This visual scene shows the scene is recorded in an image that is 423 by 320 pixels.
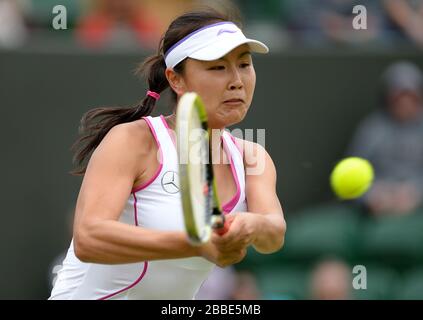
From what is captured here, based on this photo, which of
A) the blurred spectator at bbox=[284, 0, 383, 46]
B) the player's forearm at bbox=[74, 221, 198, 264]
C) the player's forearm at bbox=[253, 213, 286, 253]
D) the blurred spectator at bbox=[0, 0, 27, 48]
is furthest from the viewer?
the blurred spectator at bbox=[284, 0, 383, 46]

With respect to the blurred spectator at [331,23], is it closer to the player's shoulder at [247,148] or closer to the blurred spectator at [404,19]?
the blurred spectator at [404,19]

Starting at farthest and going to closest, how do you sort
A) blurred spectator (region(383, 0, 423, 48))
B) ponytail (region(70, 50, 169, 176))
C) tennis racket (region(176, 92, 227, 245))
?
blurred spectator (region(383, 0, 423, 48)), ponytail (region(70, 50, 169, 176)), tennis racket (region(176, 92, 227, 245))

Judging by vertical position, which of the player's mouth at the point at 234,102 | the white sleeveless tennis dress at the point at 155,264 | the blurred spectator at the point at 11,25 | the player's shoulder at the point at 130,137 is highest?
the blurred spectator at the point at 11,25

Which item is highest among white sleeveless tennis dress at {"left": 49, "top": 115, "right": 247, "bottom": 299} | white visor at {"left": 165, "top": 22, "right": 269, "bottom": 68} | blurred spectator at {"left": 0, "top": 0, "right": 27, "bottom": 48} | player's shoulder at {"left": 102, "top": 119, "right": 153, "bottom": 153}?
blurred spectator at {"left": 0, "top": 0, "right": 27, "bottom": 48}

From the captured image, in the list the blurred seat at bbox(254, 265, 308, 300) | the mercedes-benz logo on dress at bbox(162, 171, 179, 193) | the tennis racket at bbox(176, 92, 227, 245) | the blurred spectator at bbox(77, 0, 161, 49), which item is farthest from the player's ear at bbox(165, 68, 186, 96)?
the blurred spectator at bbox(77, 0, 161, 49)

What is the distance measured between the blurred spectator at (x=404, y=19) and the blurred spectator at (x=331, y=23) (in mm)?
87

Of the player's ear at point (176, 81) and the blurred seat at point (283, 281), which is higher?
the player's ear at point (176, 81)

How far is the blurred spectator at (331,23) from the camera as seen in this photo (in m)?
7.44

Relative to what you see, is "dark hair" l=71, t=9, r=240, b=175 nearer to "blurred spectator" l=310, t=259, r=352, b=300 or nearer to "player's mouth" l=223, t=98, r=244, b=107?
"player's mouth" l=223, t=98, r=244, b=107

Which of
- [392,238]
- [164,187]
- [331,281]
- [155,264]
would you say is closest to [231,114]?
[164,187]

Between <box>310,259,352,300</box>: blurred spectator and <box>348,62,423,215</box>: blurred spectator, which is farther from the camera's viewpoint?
<box>348,62,423,215</box>: blurred spectator

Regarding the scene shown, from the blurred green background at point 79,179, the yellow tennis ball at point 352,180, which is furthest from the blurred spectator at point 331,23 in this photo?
the yellow tennis ball at point 352,180

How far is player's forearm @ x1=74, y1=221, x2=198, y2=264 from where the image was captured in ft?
11.3

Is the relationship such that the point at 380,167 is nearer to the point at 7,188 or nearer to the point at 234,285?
the point at 234,285
